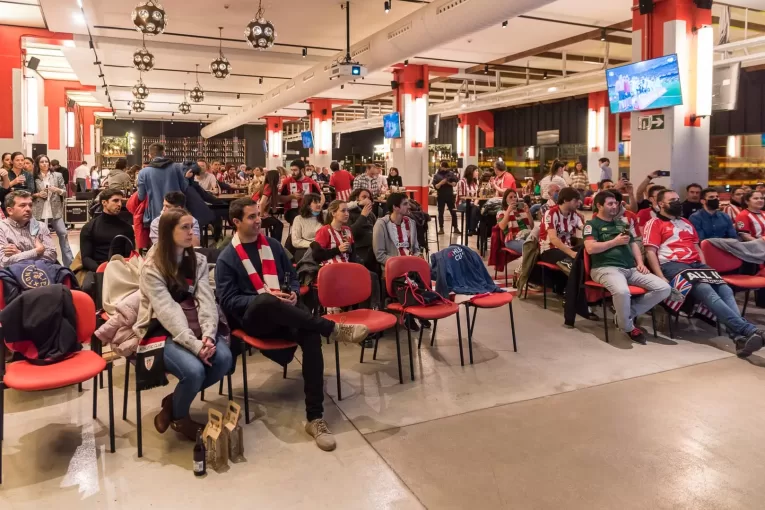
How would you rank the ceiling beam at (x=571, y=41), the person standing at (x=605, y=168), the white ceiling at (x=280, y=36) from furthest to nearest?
the person standing at (x=605, y=168) → the ceiling beam at (x=571, y=41) → the white ceiling at (x=280, y=36)

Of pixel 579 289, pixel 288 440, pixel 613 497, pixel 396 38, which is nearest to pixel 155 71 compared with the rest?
pixel 396 38

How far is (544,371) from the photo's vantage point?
4.36 m

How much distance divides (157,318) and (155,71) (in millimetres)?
14153

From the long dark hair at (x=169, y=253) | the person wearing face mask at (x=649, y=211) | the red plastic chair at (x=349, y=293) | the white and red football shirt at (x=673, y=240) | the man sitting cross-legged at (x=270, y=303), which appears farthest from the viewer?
the person wearing face mask at (x=649, y=211)

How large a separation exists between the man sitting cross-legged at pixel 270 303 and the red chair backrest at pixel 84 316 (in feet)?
2.22

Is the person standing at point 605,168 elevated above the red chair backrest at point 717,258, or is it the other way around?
the person standing at point 605,168

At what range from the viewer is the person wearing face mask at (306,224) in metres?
5.62

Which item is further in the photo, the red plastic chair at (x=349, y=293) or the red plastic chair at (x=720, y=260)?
the red plastic chair at (x=720, y=260)

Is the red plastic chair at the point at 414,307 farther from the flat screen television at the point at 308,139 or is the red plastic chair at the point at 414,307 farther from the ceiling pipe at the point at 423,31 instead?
the flat screen television at the point at 308,139

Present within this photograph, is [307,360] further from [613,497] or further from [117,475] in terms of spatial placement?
[613,497]

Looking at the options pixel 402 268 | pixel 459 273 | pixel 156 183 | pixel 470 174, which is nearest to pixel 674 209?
pixel 459 273

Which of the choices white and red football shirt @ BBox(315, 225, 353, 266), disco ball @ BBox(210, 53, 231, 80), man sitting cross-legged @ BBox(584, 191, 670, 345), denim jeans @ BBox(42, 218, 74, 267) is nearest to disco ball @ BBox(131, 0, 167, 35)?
disco ball @ BBox(210, 53, 231, 80)

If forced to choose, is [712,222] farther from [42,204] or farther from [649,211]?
[42,204]

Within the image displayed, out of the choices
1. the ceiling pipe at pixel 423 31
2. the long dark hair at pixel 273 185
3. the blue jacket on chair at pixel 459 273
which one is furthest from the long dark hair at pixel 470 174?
the blue jacket on chair at pixel 459 273
